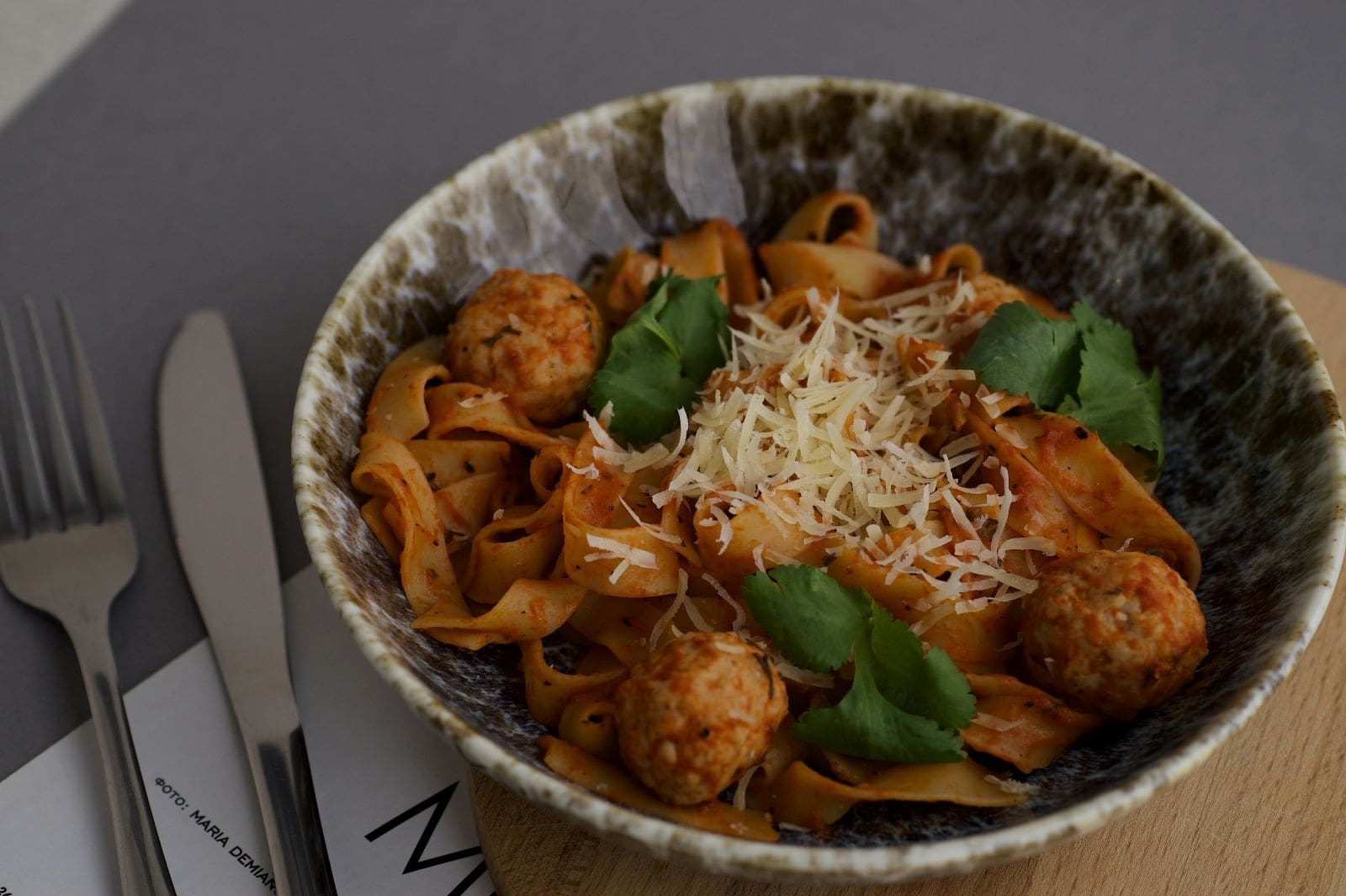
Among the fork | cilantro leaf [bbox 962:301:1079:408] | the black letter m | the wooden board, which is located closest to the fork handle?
the fork

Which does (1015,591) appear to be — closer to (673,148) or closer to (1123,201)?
(1123,201)

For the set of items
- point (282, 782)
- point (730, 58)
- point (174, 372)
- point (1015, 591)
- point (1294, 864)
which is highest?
point (730, 58)

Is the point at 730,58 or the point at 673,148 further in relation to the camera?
the point at 730,58

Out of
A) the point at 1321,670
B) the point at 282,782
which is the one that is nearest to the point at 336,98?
the point at 282,782

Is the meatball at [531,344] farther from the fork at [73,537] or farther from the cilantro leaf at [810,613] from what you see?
the fork at [73,537]

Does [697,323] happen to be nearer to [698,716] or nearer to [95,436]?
[698,716]

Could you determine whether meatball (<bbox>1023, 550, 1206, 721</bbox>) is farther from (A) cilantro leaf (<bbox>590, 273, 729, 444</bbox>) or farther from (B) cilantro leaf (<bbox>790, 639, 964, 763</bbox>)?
(A) cilantro leaf (<bbox>590, 273, 729, 444</bbox>)

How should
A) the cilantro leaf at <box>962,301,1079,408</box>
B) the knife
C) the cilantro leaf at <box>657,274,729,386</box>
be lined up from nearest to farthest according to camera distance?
the knife, the cilantro leaf at <box>962,301,1079,408</box>, the cilantro leaf at <box>657,274,729,386</box>
